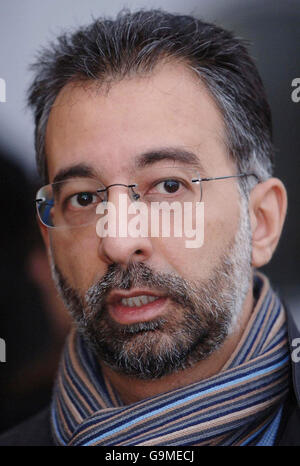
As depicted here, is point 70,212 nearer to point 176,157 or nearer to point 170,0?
point 176,157

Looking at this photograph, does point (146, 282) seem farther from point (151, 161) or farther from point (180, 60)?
point (180, 60)

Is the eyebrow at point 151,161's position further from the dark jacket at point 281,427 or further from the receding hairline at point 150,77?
the dark jacket at point 281,427

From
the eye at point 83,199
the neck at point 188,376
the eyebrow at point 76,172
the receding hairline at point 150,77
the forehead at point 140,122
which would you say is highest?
the receding hairline at point 150,77

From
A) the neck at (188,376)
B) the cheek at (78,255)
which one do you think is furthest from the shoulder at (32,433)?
the cheek at (78,255)

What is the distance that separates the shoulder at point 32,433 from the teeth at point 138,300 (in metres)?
0.45

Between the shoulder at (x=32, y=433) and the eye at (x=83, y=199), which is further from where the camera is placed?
the shoulder at (x=32, y=433)

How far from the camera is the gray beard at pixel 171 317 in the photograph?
1.19m

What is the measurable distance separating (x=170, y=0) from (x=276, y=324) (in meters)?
0.78

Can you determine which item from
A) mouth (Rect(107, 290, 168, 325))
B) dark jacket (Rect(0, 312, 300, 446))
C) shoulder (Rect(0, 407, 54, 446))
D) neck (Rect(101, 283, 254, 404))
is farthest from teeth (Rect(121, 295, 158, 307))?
shoulder (Rect(0, 407, 54, 446))

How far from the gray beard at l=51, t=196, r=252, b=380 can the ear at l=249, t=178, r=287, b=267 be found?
0.03m

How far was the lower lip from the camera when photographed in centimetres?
119

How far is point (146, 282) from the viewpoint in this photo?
1.17 meters

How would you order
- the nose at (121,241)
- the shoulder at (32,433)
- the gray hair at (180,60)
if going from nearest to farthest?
the nose at (121,241)
the gray hair at (180,60)
the shoulder at (32,433)

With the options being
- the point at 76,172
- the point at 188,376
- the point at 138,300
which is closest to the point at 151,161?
the point at 76,172
